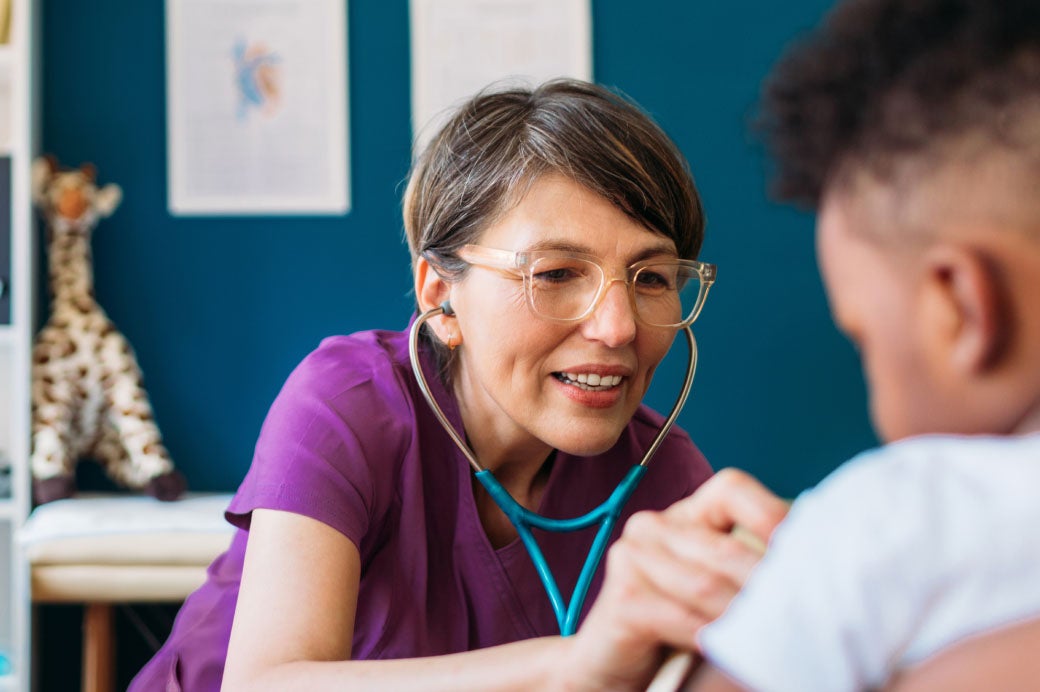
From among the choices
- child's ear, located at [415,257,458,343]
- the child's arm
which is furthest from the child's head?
child's ear, located at [415,257,458,343]

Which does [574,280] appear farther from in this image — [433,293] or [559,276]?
[433,293]

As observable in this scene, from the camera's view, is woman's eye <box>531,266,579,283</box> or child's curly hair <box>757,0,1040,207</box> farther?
woman's eye <box>531,266,579,283</box>

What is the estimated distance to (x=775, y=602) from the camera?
1.67 feet

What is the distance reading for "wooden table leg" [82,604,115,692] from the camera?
2.65 metres

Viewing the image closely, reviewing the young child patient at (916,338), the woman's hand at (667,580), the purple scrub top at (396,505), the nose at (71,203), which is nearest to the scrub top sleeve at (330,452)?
the purple scrub top at (396,505)

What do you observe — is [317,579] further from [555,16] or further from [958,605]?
[555,16]

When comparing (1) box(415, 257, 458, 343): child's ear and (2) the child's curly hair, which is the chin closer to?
(1) box(415, 257, 458, 343): child's ear

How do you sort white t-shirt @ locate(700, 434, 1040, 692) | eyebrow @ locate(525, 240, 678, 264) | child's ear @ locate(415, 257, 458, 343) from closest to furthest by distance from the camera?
white t-shirt @ locate(700, 434, 1040, 692) < eyebrow @ locate(525, 240, 678, 264) < child's ear @ locate(415, 257, 458, 343)

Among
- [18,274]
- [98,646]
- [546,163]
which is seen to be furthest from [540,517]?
[18,274]

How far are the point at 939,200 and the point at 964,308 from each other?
6 centimetres

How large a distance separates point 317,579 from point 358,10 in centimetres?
225

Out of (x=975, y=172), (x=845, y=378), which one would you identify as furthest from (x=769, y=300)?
(x=975, y=172)

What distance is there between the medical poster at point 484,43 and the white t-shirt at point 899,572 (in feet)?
8.60

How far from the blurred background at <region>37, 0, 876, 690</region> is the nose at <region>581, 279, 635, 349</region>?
172cm
